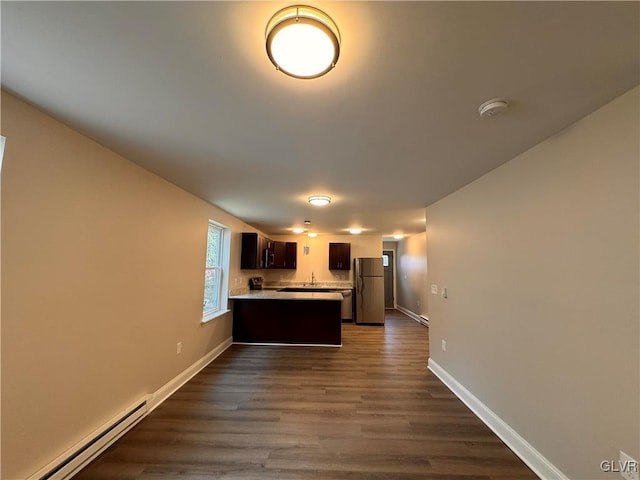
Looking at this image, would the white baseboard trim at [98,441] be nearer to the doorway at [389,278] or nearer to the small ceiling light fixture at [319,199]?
the small ceiling light fixture at [319,199]

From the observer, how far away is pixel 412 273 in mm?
7504

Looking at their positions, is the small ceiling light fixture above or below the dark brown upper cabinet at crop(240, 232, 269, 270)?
above

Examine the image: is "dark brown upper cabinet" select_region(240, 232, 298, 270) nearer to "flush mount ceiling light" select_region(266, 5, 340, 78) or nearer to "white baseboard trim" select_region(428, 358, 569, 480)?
"white baseboard trim" select_region(428, 358, 569, 480)

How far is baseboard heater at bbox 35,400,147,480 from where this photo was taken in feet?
5.61

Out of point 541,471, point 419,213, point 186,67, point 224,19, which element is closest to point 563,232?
point 541,471

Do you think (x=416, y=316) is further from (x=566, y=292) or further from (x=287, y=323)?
(x=566, y=292)

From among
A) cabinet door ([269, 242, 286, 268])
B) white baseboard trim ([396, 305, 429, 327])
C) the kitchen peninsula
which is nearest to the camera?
the kitchen peninsula

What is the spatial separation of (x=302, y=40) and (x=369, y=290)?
6190mm

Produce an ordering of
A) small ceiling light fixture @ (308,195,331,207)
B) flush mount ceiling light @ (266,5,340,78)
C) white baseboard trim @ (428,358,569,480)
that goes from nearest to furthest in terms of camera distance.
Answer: flush mount ceiling light @ (266,5,340,78) < white baseboard trim @ (428,358,569,480) < small ceiling light fixture @ (308,195,331,207)

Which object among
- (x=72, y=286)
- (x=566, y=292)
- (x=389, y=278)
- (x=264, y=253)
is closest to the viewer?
(x=566, y=292)

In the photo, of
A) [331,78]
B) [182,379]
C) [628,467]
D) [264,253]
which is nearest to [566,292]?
[628,467]

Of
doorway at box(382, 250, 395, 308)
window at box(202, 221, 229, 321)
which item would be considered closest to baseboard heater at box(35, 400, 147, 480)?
window at box(202, 221, 229, 321)

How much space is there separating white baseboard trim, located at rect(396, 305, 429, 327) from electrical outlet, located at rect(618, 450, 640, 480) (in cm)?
505

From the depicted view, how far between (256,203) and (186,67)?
2648 mm
